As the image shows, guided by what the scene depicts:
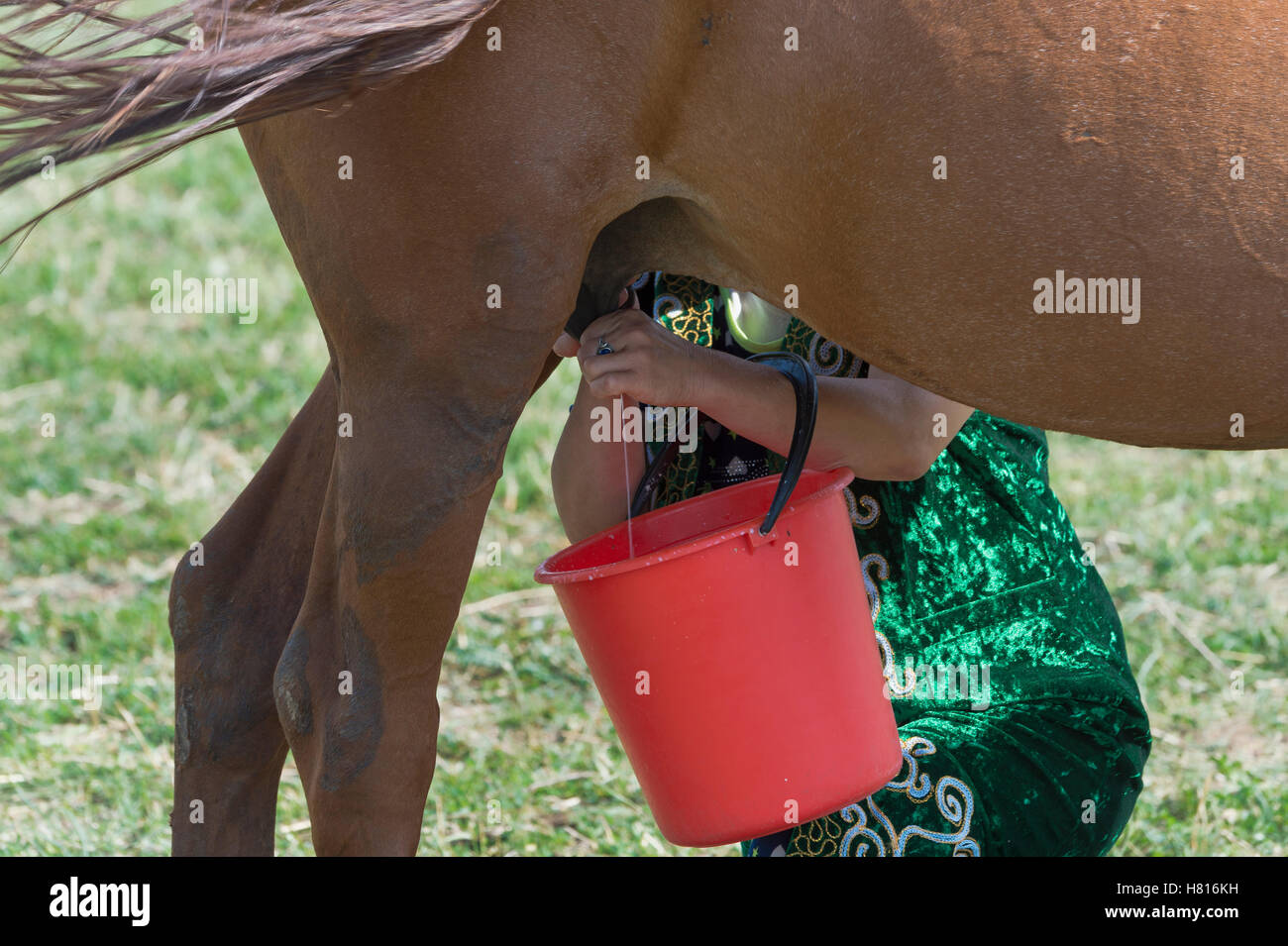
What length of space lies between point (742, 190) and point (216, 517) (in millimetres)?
2262

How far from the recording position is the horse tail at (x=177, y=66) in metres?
1.21

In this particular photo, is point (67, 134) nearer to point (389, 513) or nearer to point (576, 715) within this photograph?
point (389, 513)

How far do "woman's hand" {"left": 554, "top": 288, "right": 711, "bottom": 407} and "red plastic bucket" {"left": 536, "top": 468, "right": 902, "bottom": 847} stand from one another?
0.17 metres

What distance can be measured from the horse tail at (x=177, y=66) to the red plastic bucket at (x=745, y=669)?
577 mm

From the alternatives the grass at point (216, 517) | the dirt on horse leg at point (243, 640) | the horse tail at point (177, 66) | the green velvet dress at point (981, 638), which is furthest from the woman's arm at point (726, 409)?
the grass at point (216, 517)

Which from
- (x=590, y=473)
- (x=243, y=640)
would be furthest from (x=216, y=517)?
(x=590, y=473)

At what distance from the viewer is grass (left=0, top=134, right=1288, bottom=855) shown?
→ 2.31 metres

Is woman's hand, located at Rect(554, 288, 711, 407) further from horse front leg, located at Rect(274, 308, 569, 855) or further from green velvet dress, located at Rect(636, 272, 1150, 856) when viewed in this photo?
green velvet dress, located at Rect(636, 272, 1150, 856)

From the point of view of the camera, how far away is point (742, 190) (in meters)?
1.34

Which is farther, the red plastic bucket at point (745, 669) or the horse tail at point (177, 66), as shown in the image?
the red plastic bucket at point (745, 669)

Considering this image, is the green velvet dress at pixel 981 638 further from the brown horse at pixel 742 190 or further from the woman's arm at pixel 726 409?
the brown horse at pixel 742 190

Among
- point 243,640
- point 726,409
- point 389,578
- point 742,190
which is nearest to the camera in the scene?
point 742,190

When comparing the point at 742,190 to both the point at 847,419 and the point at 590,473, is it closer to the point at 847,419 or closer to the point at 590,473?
the point at 847,419
